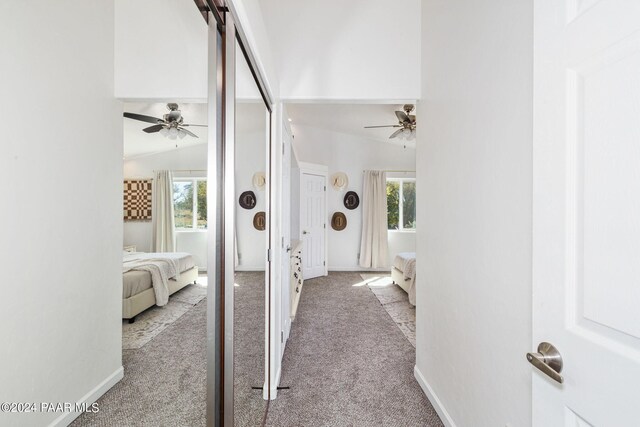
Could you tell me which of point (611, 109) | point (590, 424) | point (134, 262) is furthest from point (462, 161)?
point (134, 262)

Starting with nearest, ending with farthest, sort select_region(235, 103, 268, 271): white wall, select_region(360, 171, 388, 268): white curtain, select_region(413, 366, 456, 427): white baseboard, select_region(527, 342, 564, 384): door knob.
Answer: select_region(527, 342, 564, 384): door knob < select_region(235, 103, 268, 271): white wall < select_region(413, 366, 456, 427): white baseboard < select_region(360, 171, 388, 268): white curtain

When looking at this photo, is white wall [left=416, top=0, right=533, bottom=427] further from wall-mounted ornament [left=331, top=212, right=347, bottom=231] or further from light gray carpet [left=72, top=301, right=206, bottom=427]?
wall-mounted ornament [left=331, top=212, right=347, bottom=231]

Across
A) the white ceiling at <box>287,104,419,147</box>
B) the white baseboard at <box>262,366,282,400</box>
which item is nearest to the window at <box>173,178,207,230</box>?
the white baseboard at <box>262,366,282,400</box>

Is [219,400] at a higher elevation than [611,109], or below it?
below

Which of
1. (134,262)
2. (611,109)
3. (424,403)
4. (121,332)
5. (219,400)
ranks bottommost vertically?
(424,403)

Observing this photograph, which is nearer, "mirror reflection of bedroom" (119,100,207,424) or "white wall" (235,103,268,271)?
"mirror reflection of bedroom" (119,100,207,424)

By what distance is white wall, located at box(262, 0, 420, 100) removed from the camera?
2256 millimetres

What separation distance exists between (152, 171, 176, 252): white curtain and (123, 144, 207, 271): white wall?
Answer: 12 mm

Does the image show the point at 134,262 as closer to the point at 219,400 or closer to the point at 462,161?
the point at 219,400

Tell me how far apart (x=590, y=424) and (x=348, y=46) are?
236cm

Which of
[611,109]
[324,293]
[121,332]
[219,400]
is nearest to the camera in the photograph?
Answer: [121,332]

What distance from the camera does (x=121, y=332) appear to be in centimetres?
48

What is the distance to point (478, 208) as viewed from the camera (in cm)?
149

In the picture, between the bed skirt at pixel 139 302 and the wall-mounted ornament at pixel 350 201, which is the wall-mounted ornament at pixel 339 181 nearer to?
the wall-mounted ornament at pixel 350 201
